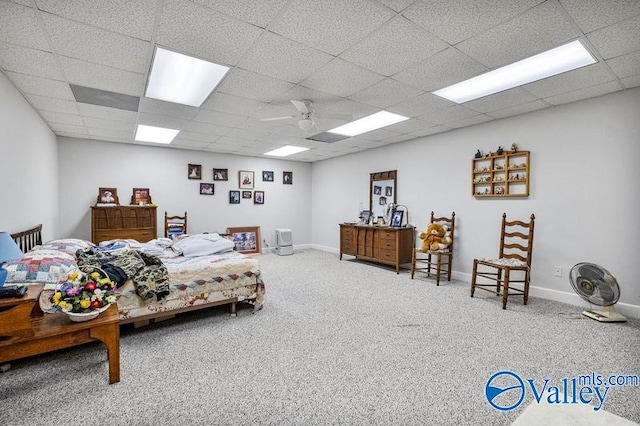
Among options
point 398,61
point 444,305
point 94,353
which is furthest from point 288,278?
point 398,61

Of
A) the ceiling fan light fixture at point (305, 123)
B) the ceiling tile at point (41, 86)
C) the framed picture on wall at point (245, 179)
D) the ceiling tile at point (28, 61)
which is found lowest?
the framed picture on wall at point (245, 179)

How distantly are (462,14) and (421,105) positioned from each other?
1.72 m

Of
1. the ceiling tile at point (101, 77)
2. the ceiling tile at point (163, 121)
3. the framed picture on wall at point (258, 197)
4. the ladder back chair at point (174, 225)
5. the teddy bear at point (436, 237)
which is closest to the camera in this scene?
the ceiling tile at point (101, 77)

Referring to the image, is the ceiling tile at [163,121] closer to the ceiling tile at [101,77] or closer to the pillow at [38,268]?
the ceiling tile at [101,77]

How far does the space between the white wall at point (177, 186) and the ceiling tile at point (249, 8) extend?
16.2 ft

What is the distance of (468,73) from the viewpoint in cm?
276

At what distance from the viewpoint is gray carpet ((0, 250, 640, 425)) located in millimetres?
1709

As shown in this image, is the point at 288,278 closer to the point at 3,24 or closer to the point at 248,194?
the point at 248,194

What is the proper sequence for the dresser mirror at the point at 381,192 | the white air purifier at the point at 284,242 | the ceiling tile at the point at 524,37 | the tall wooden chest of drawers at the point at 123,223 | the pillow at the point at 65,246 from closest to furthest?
the ceiling tile at the point at 524,37 → the pillow at the point at 65,246 → the tall wooden chest of drawers at the point at 123,223 → the dresser mirror at the point at 381,192 → the white air purifier at the point at 284,242

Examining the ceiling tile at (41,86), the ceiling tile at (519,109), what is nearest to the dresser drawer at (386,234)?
the ceiling tile at (519,109)

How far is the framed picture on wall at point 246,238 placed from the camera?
6.94 m

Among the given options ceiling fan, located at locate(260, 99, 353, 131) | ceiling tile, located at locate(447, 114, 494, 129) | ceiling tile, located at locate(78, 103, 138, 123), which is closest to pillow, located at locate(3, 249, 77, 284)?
ceiling tile, located at locate(78, 103, 138, 123)

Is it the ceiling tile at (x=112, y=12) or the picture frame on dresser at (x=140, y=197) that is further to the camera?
the picture frame on dresser at (x=140, y=197)

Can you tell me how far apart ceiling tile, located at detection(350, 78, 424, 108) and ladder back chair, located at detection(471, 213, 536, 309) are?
7.08 feet
